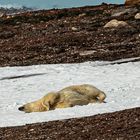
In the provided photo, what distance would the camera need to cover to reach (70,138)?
1634 cm

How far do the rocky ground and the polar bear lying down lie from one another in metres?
3.76

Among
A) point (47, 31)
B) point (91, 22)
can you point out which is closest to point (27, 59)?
point (47, 31)

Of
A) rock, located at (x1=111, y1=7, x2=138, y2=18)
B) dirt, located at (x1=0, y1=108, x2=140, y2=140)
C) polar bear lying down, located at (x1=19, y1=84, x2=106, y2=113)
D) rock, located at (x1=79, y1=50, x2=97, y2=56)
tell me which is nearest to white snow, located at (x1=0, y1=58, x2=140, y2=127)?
polar bear lying down, located at (x1=19, y1=84, x2=106, y2=113)

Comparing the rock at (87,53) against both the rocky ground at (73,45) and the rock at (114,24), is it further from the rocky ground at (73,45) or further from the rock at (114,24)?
the rock at (114,24)

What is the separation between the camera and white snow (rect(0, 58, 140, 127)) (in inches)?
874

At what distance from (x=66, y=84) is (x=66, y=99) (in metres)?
8.71

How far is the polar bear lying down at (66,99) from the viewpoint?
2369 cm

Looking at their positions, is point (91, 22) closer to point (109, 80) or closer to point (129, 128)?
point (109, 80)

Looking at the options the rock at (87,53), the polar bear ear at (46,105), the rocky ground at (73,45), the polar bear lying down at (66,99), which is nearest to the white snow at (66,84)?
the polar bear lying down at (66,99)

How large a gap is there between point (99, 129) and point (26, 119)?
16.5 feet

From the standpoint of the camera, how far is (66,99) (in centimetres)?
2386

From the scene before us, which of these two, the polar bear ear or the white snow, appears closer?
the white snow

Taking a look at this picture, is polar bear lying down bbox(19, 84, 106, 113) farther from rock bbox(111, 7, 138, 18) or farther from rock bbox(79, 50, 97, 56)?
rock bbox(111, 7, 138, 18)

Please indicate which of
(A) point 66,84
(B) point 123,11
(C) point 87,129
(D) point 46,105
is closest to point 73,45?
(A) point 66,84
